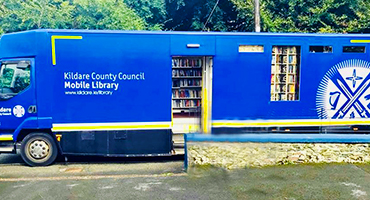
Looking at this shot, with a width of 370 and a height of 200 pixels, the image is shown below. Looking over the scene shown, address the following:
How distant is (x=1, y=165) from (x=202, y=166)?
5.13m

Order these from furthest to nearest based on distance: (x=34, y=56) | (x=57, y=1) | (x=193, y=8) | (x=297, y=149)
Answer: (x=193, y=8), (x=57, y=1), (x=34, y=56), (x=297, y=149)

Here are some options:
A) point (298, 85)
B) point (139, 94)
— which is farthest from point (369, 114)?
→ point (139, 94)

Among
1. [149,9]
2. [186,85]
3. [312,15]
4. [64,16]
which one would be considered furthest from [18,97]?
[149,9]

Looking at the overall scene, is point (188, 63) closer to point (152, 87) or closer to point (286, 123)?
point (152, 87)

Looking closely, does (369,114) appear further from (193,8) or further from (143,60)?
(193,8)

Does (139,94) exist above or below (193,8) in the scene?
below

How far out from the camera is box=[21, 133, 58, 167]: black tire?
8.20m

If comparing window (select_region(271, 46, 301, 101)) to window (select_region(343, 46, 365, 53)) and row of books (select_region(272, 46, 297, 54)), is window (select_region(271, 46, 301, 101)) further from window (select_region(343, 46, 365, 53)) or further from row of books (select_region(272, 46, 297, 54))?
window (select_region(343, 46, 365, 53))

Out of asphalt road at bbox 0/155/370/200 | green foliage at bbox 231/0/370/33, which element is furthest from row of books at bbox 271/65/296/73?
green foliage at bbox 231/0/370/33

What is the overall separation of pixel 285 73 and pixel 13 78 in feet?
22.2

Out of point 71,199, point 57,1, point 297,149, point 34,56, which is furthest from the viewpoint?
point 57,1

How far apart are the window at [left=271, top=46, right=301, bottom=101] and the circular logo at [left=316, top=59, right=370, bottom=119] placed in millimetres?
661

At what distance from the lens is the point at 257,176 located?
6.58 m

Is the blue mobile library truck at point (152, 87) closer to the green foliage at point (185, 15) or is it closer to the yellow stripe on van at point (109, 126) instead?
the yellow stripe on van at point (109, 126)
